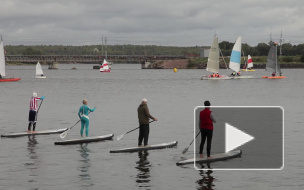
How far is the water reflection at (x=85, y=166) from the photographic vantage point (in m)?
28.2

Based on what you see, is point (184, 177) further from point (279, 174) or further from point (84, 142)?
point (84, 142)

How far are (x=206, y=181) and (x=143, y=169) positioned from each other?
3944mm

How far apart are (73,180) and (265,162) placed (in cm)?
1121

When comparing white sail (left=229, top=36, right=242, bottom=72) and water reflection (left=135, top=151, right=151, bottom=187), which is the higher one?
white sail (left=229, top=36, right=242, bottom=72)

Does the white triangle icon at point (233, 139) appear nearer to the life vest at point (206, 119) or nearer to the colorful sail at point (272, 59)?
the life vest at point (206, 119)

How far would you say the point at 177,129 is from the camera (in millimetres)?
49406

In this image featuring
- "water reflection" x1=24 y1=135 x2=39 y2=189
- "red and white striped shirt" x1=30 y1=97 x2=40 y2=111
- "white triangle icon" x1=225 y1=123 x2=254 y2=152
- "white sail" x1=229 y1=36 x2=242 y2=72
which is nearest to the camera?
"water reflection" x1=24 y1=135 x2=39 y2=189

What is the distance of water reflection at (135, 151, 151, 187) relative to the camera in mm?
28141
